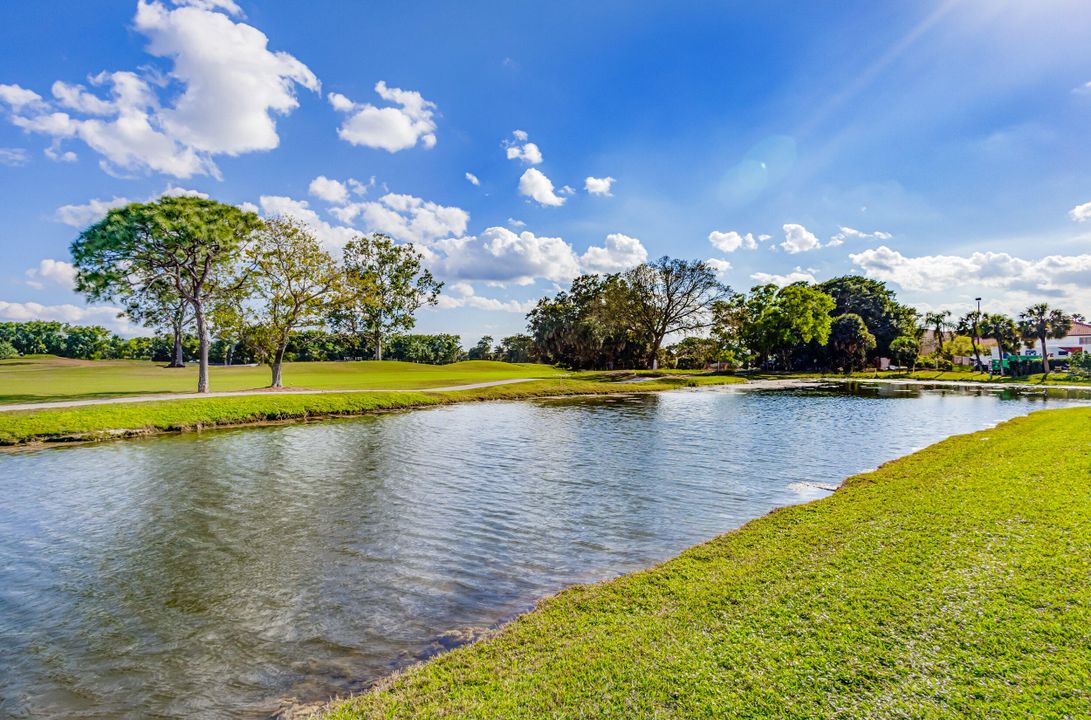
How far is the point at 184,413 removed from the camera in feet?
73.5

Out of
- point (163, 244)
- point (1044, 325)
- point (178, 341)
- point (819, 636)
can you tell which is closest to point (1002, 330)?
point (1044, 325)

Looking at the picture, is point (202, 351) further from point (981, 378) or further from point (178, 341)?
point (981, 378)

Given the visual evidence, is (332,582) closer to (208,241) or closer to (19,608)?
(19,608)

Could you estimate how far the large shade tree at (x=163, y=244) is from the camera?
27688 millimetres

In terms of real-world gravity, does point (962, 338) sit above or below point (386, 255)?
below

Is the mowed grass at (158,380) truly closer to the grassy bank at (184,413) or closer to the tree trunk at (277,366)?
the tree trunk at (277,366)

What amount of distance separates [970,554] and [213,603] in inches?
398

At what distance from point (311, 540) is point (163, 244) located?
29.5 metres

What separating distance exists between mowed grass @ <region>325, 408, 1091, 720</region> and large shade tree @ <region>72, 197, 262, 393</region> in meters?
31.8

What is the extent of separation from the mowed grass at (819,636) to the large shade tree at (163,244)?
104 ft

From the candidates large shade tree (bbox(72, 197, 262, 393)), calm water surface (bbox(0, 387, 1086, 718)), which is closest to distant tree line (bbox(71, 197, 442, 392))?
large shade tree (bbox(72, 197, 262, 393))

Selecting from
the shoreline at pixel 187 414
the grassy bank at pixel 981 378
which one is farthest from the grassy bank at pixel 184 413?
the grassy bank at pixel 981 378

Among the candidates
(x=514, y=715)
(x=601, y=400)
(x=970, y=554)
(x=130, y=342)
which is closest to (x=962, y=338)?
(x=601, y=400)

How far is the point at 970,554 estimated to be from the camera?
629cm
